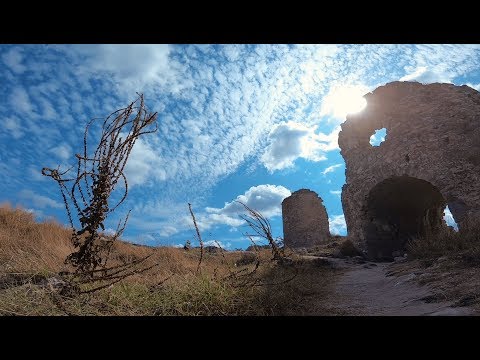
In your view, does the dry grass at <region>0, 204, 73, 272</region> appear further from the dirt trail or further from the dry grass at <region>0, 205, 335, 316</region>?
the dirt trail

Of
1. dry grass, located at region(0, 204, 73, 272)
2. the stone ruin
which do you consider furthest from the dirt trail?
dry grass, located at region(0, 204, 73, 272)

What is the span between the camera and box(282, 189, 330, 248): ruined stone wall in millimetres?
17188

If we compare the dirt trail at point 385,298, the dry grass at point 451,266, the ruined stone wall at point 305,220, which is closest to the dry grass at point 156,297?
the dirt trail at point 385,298

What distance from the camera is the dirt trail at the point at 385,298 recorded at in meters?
2.92

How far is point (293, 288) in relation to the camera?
14.1 ft

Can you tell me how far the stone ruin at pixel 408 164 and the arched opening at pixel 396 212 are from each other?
3 cm

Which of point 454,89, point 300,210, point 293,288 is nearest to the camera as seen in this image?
point 293,288

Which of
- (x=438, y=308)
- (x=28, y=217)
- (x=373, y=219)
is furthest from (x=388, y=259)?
(x=28, y=217)

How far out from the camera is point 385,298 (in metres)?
3.89

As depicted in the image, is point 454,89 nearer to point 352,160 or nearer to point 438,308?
point 352,160

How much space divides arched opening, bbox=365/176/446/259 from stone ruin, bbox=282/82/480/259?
Answer: 3 cm

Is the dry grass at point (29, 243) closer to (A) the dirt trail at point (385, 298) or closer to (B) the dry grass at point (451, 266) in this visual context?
(A) the dirt trail at point (385, 298)
